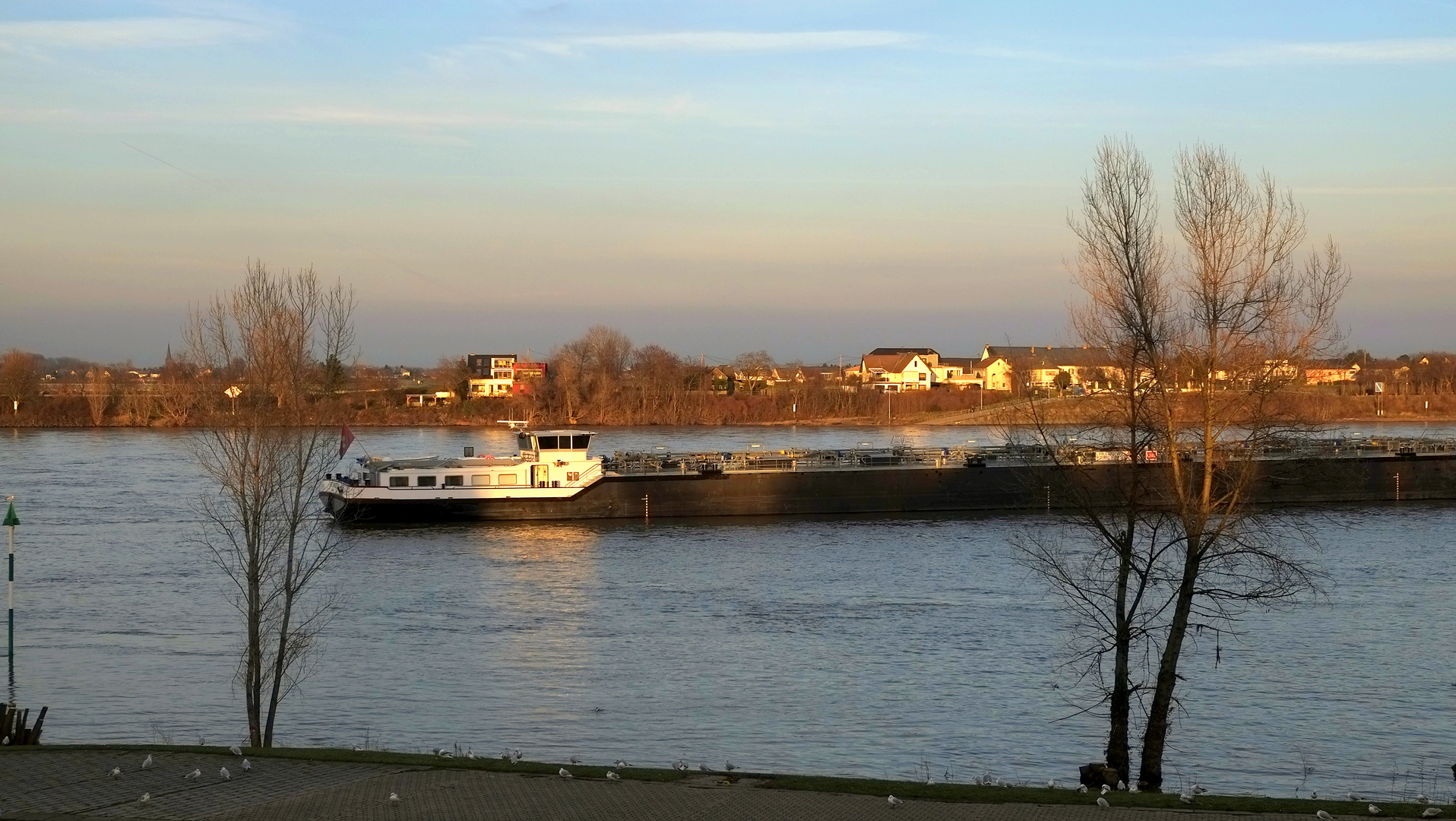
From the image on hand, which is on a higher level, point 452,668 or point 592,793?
point 592,793

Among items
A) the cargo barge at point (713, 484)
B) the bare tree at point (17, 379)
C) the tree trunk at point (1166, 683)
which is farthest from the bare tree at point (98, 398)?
the tree trunk at point (1166, 683)

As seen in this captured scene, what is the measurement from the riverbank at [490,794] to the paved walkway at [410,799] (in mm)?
19

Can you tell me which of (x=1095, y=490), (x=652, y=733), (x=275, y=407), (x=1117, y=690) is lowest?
(x=652, y=733)

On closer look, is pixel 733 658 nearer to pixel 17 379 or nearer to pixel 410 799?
pixel 410 799

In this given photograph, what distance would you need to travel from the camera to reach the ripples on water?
19.0 meters

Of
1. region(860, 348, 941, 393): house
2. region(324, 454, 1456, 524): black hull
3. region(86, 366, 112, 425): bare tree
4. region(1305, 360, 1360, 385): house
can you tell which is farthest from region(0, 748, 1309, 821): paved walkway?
region(860, 348, 941, 393): house

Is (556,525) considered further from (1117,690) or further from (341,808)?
(341,808)

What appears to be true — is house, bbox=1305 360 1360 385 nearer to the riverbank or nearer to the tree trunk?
the tree trunk

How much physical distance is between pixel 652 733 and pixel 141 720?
319 inches

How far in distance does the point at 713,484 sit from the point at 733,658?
1073 inches

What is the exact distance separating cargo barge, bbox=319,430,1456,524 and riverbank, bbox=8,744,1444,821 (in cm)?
3549

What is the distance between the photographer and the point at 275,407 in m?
16.9

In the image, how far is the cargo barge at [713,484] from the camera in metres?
49.6

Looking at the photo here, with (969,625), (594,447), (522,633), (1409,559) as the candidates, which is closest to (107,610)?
(522,633)
